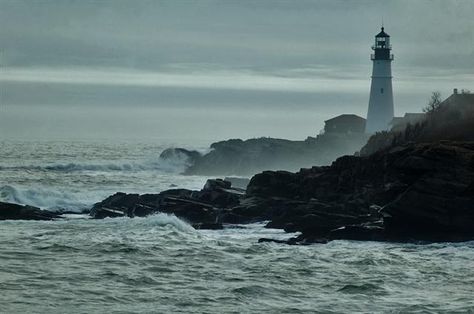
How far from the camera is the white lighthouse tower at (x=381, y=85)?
78438 mm

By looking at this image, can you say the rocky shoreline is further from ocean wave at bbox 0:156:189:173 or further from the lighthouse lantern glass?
ocean wave at bbox 0:156:189:173

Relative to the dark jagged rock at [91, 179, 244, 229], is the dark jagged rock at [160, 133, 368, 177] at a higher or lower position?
higher

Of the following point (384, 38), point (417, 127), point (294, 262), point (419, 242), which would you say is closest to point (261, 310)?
point (294, 262)

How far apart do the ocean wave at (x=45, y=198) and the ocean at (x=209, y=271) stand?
9410 mm

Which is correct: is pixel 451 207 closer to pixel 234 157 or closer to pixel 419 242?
pixel 419 242

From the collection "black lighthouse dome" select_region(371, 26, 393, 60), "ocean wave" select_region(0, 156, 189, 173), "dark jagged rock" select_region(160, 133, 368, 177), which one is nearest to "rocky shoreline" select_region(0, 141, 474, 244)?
"black lighthouse dome" select_region(371, 26, 393, 60)

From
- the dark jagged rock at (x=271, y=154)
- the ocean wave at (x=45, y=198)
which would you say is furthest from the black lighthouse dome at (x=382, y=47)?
the ocean wave at (x=45, y=198)

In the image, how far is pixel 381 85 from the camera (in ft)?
260

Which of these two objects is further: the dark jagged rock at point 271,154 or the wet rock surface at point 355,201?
the dark jagged rock at point 271,154

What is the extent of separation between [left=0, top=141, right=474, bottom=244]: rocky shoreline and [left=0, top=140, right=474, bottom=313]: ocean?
3.10 feet

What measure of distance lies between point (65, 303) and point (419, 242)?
15.2 m

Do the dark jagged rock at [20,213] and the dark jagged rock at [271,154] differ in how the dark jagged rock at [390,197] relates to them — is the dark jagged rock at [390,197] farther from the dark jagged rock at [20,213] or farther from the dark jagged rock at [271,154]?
the dark jagged rock at [271,154]

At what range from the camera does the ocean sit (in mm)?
26844

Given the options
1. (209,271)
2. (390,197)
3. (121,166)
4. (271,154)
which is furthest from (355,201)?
(121,166)
